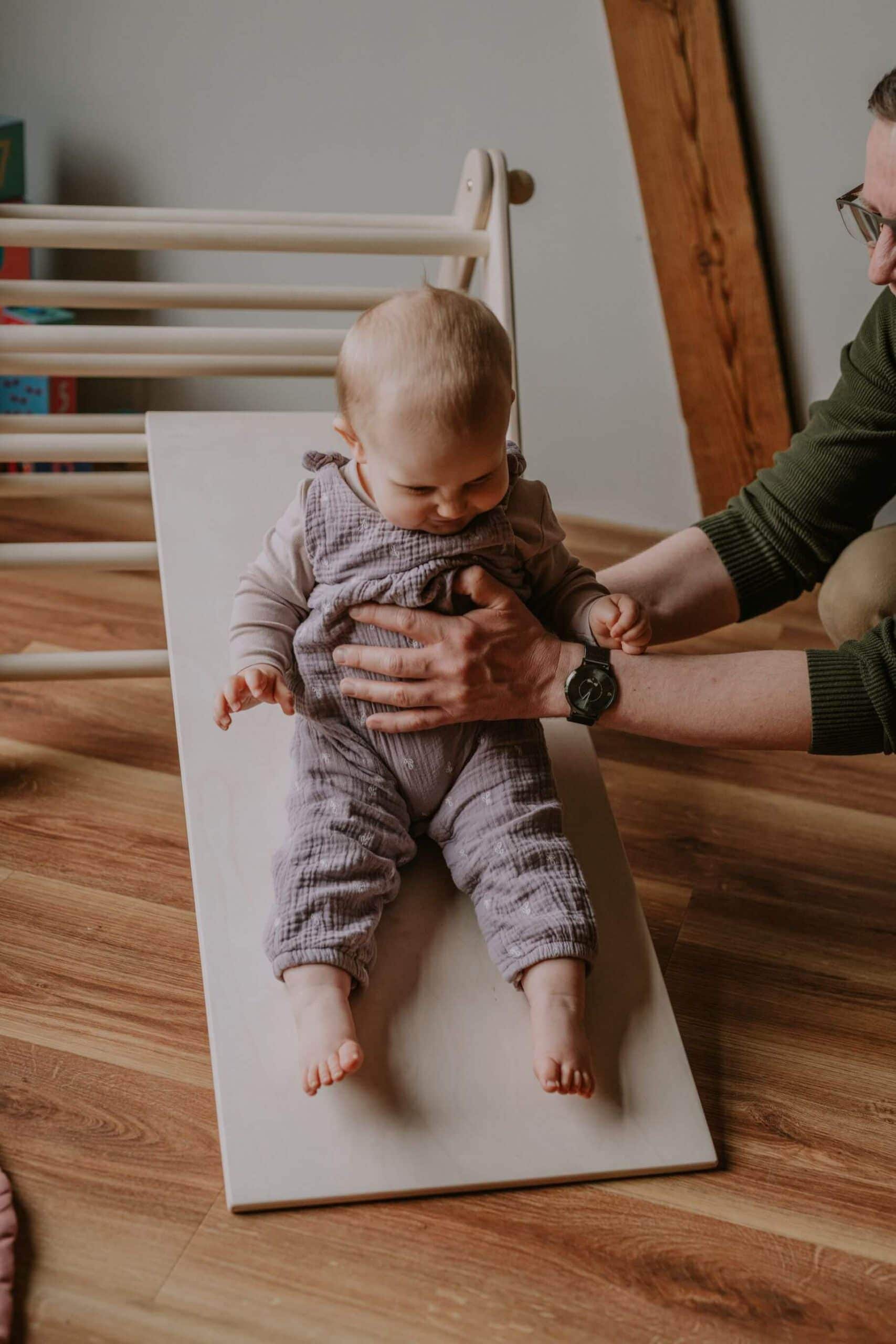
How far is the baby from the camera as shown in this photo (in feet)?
3.48

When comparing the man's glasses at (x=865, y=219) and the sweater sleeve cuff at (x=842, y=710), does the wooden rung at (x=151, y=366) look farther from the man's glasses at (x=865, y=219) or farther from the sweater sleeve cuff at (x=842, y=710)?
the sweater sleeve cuff at (x=842, y=710)

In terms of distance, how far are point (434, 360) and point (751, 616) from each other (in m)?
0.67

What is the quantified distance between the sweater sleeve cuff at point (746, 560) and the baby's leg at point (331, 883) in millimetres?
541

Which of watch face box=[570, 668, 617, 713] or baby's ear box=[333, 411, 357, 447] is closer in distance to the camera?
baby's ear box=[333, 411, 357, 447]

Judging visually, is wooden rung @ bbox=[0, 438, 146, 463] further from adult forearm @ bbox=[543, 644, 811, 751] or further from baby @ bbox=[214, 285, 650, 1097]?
adult forearm @ bbox=[543, 644, 811, 751]

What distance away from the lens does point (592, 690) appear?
4.16 ft

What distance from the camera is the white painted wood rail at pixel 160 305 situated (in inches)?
60.7

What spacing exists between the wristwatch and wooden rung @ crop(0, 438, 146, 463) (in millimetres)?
726

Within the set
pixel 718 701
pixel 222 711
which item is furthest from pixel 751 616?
pixel 222 711

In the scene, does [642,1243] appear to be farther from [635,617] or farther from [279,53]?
[279,53]

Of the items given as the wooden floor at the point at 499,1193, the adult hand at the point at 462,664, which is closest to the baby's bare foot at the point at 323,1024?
the wooden floor at the point at 499,1193

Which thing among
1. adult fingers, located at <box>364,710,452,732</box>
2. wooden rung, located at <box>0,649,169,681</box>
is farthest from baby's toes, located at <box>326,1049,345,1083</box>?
wooden rung, located at <box>0,649,169,681</box>

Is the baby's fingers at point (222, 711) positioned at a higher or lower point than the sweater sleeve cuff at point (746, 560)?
lower

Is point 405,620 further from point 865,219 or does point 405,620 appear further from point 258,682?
point 865,219
